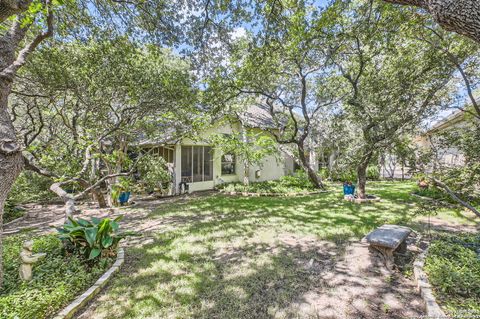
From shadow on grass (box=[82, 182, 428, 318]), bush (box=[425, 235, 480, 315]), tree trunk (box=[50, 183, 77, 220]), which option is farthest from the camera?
tree trunk (box=[50, 183, 77, 220])

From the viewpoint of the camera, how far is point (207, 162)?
13.7m

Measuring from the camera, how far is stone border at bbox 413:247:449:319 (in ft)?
8.84

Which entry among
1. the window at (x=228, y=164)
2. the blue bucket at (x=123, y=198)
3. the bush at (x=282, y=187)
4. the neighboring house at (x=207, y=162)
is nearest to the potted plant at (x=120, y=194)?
the blue bucket at (x=123, y=198)

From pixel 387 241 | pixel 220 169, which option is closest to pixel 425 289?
pixel 387 241

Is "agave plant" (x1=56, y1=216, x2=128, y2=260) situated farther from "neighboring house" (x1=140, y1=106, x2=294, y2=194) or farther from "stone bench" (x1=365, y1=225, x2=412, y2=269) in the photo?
"neighboring house" (x1=140, y1=106, x2=294, y2=194)

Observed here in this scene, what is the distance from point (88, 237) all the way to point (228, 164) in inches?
444

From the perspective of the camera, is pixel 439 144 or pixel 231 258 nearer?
pixel 231 258

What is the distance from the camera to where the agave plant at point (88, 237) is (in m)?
4.02

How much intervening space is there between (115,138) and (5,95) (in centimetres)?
701

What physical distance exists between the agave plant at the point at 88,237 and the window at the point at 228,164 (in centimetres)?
1052

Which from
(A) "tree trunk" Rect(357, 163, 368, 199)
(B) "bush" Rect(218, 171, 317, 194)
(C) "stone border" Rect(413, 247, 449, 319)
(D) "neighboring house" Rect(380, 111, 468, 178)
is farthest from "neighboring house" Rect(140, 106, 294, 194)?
(C) "stone border" Rect(413, 247, 449, 319)

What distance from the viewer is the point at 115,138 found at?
9.84 meters

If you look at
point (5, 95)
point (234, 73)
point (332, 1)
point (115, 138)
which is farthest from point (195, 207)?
point (332, 1)

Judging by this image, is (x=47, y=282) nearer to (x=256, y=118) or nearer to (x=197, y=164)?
(x=197, y=164)
